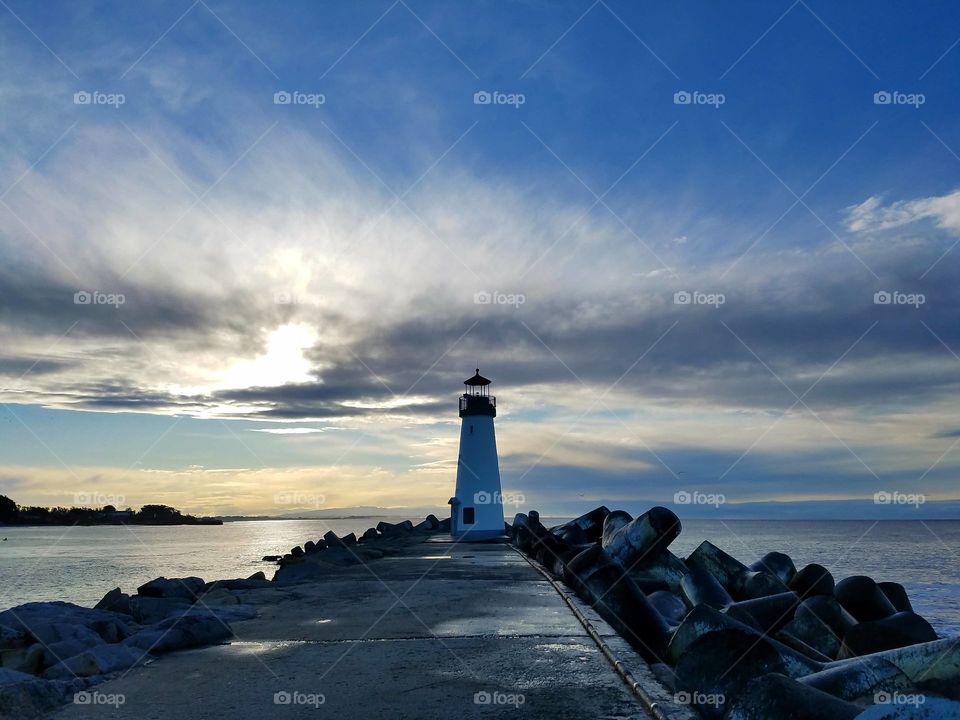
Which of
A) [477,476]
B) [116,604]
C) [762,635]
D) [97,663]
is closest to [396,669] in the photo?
[97,663]

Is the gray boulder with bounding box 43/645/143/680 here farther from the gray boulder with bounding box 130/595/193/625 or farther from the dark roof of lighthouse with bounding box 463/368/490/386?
the dark roof of lighthouse with bounding box 463/368/490/386

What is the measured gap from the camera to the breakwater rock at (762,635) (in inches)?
145

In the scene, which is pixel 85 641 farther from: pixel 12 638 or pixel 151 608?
pixel 151 608

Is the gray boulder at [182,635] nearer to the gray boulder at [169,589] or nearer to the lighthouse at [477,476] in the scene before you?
the gray boulder at [169,589]

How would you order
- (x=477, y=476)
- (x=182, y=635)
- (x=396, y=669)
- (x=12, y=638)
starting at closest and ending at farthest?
1. (x=396, y=669)
2. (x=182, y=635)
3. (x=12, y=638)
4. (x=477, y=476)

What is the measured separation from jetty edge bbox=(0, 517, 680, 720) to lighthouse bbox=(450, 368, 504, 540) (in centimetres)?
1609

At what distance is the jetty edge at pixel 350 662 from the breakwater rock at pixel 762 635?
1.19 feet

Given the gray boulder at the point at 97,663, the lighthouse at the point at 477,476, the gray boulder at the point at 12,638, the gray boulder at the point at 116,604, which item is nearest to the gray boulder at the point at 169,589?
the gray boulder at the point at 116,604

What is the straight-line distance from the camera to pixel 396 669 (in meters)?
5.25

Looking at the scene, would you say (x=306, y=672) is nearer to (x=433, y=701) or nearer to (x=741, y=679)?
(x=433, y=701)

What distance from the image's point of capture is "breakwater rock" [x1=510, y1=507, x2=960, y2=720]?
3695 millimetres

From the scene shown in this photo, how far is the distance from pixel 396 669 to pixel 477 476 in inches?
816

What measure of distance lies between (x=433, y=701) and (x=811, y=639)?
18.7 feet

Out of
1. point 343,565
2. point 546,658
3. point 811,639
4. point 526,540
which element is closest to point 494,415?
point 526,540
